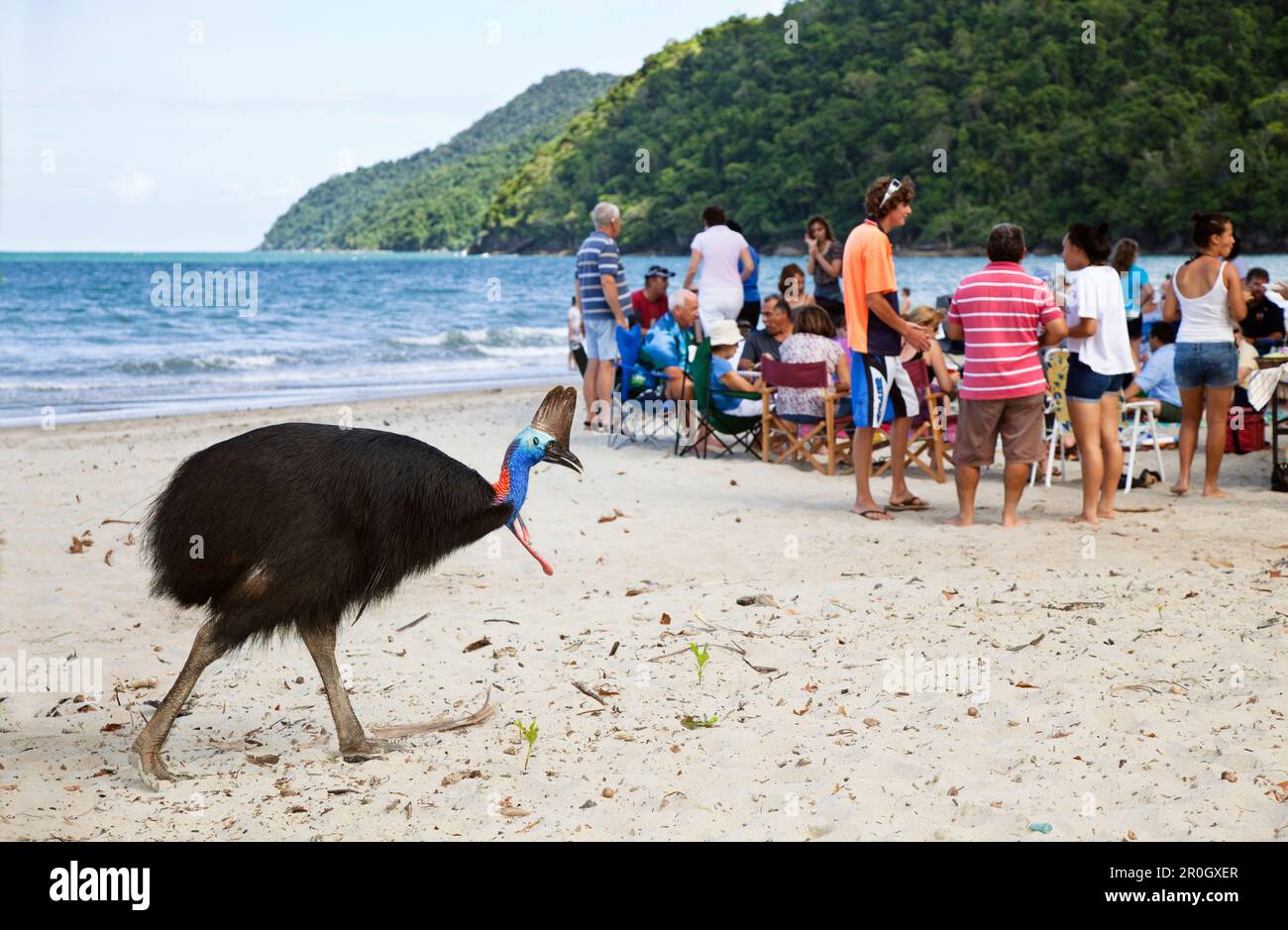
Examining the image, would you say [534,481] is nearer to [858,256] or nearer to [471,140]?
[858,256]

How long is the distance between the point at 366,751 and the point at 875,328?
462 cm

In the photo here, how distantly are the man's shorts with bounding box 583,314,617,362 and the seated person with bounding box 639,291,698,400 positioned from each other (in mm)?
482

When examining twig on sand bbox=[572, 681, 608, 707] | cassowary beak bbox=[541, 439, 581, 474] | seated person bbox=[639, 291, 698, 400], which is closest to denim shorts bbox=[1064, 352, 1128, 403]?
seated person bbox=[639, 291, 698, 400]

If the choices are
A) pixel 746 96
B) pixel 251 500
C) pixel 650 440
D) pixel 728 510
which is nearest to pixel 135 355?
pixel 650 440

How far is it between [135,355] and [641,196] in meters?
55.6

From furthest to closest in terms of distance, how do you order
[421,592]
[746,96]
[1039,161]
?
[746,96]
[1039,161]
[421,592]

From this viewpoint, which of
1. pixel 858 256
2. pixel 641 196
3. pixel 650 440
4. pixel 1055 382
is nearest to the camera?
pixel 858 256

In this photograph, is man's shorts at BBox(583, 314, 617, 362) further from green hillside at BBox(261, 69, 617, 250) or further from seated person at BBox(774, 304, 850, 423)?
green hillside at BBox(261, 69, 617, 250)

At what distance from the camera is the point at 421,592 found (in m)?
6.30

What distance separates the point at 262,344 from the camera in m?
25.6

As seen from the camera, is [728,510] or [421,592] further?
[728,510]

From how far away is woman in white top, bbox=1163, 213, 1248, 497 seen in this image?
816 centimetres

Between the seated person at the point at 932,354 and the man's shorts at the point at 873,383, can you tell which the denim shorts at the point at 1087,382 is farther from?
the seated person at the point at 932,354

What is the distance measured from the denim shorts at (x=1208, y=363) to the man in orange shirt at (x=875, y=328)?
80.5 inches
